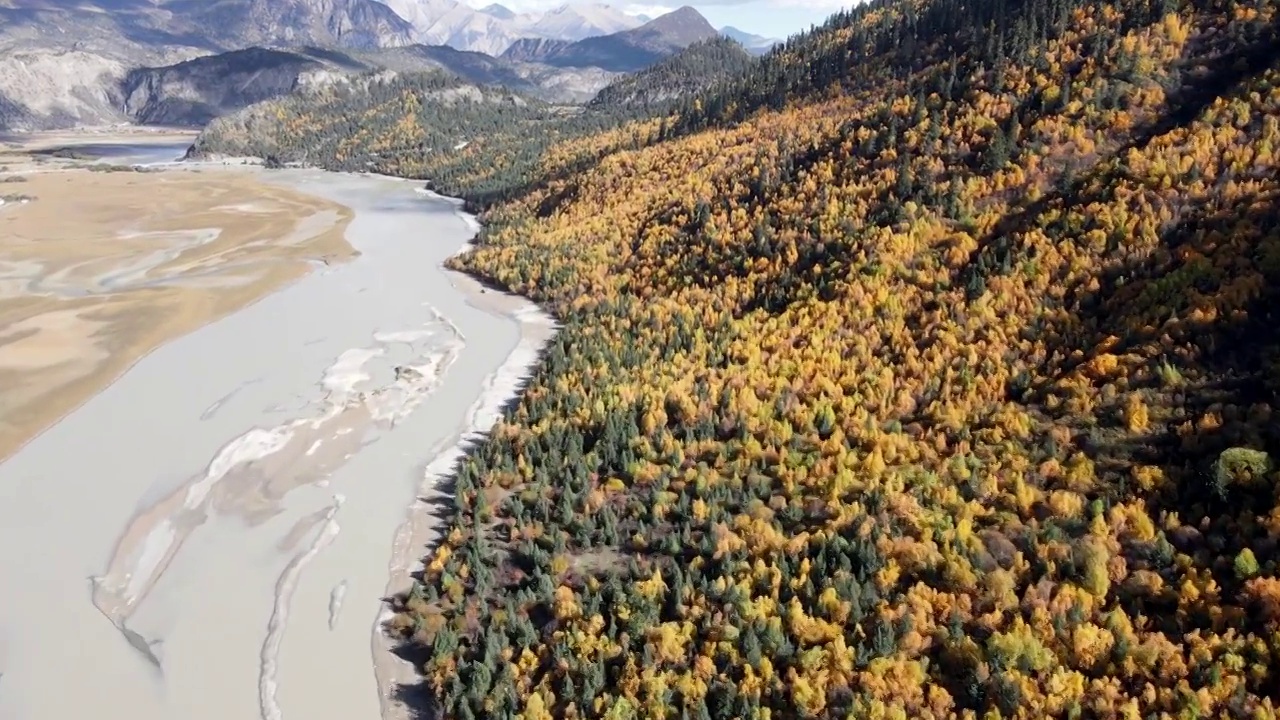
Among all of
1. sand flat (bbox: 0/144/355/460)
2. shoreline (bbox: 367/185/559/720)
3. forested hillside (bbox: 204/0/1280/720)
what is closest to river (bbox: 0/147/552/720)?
shoreline (bbox: 367/185/559/720)

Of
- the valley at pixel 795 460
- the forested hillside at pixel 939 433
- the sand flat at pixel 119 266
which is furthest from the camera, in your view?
the sand flat at pixel 119 266

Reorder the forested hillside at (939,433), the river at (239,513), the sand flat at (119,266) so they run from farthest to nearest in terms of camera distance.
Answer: the sand flat at (119,266) → the river at (239,513) → the forested hillside at (939,433)

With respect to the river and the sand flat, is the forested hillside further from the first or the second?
the sand flat

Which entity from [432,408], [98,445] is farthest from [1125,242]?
[98,445]

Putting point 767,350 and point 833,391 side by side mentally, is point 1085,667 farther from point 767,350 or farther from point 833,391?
point 767,350

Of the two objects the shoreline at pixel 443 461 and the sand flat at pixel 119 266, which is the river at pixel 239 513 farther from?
the sand flat at pixel 119 266

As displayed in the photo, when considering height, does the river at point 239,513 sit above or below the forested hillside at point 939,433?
below

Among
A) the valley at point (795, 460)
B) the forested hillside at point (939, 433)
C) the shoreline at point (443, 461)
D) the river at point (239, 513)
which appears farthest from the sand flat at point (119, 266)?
the forested hillside at point (939, 433)

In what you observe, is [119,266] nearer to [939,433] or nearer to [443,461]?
[443,461]
